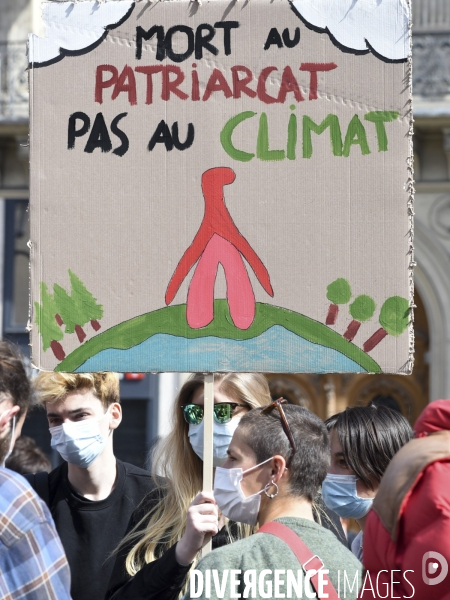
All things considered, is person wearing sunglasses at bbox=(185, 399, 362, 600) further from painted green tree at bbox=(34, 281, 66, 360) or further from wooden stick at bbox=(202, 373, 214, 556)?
painted green tree at bbox=(34, 281, 66, 360)

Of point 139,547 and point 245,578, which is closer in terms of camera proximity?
point 245,578

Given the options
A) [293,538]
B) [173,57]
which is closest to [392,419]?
[293,538]

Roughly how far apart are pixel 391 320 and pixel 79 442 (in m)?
1.22

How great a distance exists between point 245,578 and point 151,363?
2.81 feet

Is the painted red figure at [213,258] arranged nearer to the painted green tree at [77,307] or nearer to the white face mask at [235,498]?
the painted green tree at [77,307]

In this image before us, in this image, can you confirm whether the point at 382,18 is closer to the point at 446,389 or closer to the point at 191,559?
the point at 191,559

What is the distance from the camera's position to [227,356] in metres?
2.90

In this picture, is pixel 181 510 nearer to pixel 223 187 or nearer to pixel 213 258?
pixel 213 258

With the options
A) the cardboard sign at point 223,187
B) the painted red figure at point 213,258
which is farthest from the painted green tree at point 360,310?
the painted red figure at point 213,258

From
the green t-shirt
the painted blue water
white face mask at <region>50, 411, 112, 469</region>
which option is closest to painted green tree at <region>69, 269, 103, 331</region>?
the painted blue water

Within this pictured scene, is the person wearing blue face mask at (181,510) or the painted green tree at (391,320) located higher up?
the painted green tree at (391,320)

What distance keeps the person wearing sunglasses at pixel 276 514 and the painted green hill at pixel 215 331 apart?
304 millimetres

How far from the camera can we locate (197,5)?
301cm

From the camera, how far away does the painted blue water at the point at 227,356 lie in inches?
113
